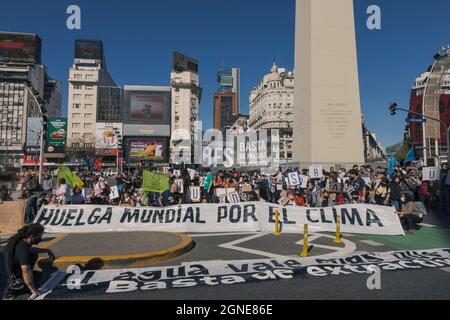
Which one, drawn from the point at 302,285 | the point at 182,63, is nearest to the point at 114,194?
the point at 302,285

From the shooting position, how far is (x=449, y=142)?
21344mm

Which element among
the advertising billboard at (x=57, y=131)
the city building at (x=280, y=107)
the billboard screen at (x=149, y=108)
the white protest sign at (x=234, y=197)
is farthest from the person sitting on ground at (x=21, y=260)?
the city building at (x=280, y=107)

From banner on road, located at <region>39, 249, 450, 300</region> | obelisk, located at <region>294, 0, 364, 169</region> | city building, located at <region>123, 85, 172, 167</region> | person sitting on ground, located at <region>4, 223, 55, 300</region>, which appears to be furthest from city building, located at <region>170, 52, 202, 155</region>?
person sitting on ground, located at <region>4, 223, 55, 300</region>

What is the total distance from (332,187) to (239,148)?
74.0m

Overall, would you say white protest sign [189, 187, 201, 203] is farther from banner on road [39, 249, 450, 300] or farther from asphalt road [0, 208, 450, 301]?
banner on road [39, 249, 450, 300]

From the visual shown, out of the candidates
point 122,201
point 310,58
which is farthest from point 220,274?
point 310,58

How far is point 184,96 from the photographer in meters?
107

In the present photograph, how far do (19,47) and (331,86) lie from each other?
119066 mm

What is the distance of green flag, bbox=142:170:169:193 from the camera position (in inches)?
450

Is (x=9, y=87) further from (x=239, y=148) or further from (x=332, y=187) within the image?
(x=332, y=187)

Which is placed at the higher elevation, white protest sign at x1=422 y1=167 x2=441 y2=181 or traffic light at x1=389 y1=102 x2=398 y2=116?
traffic light at x1=389 y1=102 x2=398 y2=116

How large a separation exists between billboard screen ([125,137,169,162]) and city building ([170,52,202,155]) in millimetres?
26744
